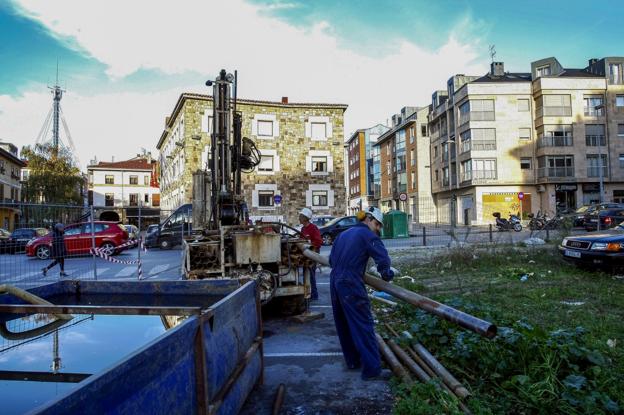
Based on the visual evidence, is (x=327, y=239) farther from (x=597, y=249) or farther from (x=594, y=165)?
(x=594, y=165)

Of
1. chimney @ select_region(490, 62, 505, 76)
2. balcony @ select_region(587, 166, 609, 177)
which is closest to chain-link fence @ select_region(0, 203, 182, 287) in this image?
balcony @ select_region(587, 166, 609, 177)

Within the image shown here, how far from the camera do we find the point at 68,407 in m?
1.36

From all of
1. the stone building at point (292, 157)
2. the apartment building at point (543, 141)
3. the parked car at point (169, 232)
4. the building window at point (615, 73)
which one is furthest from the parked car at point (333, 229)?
the building window at point (615, 73)

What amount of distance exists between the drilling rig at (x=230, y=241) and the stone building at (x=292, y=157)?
80.9ft

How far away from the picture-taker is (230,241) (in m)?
6.49

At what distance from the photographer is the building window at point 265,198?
33625 millimetres

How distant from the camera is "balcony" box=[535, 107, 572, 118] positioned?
4206 cm

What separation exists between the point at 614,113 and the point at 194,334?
52.1 metres

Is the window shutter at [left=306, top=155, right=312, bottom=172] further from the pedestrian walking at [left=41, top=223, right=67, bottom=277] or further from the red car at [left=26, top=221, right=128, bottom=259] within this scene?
the pedestrian walking at [left=41, top=223, right=67, bottom=277]

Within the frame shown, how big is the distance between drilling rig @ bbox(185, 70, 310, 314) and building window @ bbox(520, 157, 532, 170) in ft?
137

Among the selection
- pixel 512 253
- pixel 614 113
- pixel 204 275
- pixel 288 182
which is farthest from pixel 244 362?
pixel 614 113

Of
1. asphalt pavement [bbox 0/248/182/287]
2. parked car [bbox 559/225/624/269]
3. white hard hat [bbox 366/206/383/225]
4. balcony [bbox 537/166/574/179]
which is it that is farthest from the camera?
balcony [bbox 537/166/574/179]

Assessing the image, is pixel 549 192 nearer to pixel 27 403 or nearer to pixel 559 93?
pixel 559 93

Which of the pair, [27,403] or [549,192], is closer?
[27,403]
